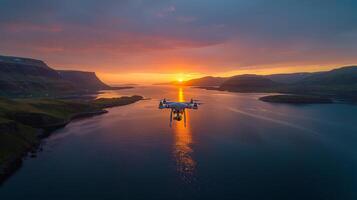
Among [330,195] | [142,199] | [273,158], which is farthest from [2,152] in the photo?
[330,195]

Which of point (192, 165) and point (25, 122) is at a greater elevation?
point (25, 122)

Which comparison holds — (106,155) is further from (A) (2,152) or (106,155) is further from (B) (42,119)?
(B) (42,119)

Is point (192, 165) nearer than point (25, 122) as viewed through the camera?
Yes

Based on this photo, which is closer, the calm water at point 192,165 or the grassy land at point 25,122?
the calm water at point 192,165

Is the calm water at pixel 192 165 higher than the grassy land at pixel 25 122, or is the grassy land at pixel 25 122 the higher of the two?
the grassy land at pixel 25 122
